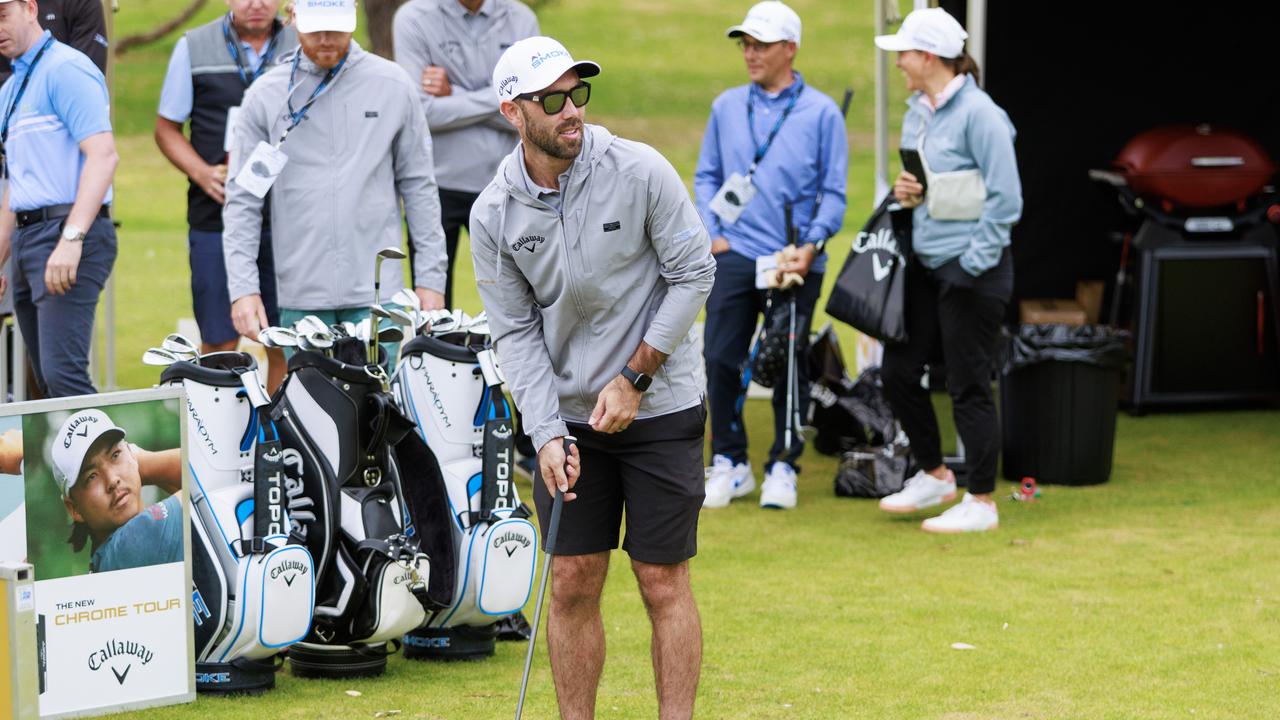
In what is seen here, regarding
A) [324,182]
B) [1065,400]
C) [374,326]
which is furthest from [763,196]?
[374,326]

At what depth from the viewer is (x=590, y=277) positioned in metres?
3.90

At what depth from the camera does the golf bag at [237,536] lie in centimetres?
448

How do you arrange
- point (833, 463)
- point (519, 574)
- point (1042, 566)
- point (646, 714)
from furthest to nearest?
point (833, 463) < point (1042, 566) < point (519, 574) < point (646, 714)

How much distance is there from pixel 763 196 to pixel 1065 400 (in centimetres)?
166

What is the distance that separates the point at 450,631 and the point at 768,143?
288 cm

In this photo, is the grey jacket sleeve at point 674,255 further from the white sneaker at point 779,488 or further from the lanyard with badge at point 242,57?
the white sneaker at point 779,488

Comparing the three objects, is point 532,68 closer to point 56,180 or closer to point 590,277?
point 590,277

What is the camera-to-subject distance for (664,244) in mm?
3912

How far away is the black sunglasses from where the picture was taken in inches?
149

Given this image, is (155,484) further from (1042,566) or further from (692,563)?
(1042,566)

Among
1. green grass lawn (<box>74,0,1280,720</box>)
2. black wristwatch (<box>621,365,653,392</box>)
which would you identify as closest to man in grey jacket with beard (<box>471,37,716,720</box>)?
black wristwatch (<box>621,365,653,392</box>)

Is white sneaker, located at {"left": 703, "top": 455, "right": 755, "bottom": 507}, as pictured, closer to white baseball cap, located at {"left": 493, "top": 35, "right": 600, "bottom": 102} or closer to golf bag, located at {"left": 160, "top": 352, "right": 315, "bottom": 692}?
golf bag, located at {"left": 160, "top": 352, "right": 315, "bottom": 692}

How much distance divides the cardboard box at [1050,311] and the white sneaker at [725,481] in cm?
286

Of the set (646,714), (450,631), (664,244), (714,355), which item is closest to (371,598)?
(450,631)
